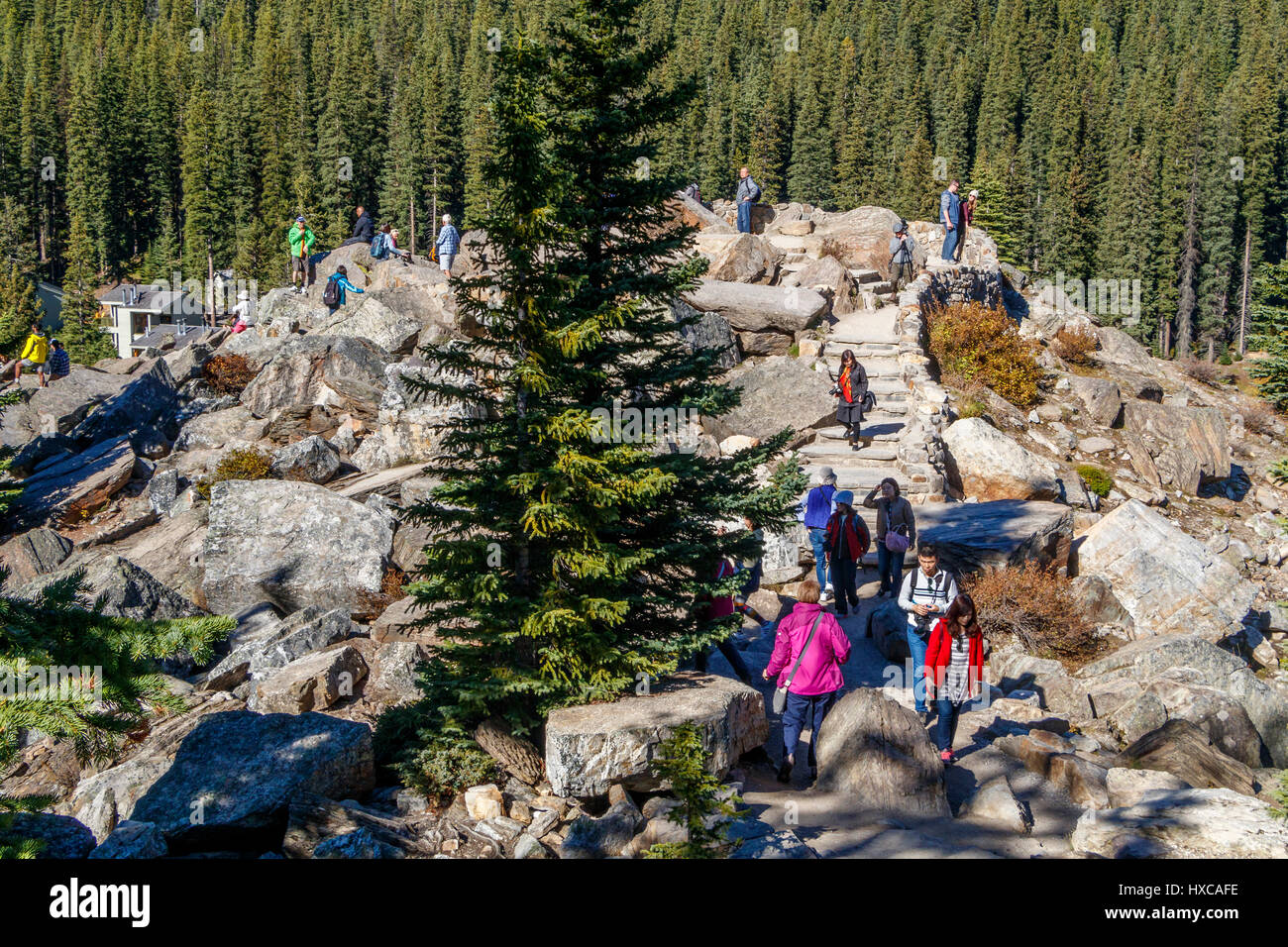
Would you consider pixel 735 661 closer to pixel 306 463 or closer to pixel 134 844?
pixel 134 844

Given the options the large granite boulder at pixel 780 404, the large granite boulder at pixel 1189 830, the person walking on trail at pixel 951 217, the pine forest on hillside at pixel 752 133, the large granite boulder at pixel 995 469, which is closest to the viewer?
the large granite boulder at pixel 1189 830

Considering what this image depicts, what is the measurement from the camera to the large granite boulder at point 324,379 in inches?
908

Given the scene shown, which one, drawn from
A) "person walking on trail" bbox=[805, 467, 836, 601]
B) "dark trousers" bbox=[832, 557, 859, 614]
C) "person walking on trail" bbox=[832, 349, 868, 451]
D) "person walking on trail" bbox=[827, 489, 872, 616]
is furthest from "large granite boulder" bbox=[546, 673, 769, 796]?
"person walking on trail" bbox=[832, 349, 868, 451]

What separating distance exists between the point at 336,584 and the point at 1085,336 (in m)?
24.5

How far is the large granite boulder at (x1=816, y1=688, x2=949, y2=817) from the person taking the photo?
8.25 m

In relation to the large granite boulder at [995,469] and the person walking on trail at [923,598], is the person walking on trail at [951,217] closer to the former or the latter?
the large granite boulder at [995,469]

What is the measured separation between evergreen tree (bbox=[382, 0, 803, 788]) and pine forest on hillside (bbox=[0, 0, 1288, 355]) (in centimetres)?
5094

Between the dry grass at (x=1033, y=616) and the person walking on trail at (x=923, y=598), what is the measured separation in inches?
181

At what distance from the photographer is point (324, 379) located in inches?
928

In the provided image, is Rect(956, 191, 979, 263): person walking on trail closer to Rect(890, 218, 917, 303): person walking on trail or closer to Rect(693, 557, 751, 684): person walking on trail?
Rect(890, 218, 917, 303): person walking on trail

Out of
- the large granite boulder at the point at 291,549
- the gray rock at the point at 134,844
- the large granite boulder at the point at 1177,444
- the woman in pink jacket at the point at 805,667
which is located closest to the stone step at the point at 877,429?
the large granite boulder at the point at 1177,444

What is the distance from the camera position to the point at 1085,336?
98.1 feet

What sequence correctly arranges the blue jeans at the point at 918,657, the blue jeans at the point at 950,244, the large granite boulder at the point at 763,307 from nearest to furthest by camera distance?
the blue jeans at the point at 918,657 < the large granite boulder at the point at 763,307 < the blue jeans at the point at 950,244

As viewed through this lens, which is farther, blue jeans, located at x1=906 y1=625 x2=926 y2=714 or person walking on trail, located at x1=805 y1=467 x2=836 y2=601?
person walking on trail, located at x1=805 y1=467 x2=836 y2=601
